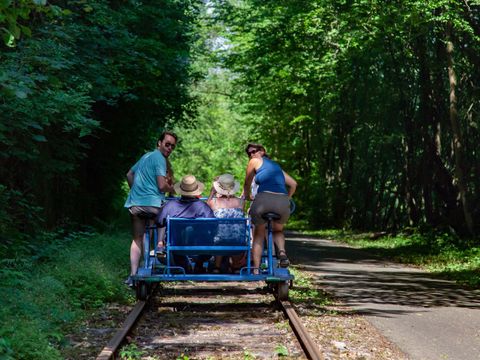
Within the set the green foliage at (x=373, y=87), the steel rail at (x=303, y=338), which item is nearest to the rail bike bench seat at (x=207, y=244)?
the steel rail at (x=303, y=338)

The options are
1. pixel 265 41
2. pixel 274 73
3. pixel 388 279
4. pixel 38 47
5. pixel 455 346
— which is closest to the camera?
pixel 455 346

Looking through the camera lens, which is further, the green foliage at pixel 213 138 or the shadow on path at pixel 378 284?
the green foliage at pixel 213 138

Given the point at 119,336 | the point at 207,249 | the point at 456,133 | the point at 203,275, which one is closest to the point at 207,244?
the point at 207,249

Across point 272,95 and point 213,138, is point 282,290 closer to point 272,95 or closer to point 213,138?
point 272,95

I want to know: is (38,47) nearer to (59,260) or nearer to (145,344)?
(59,260)

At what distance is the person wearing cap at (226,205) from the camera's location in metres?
12.3

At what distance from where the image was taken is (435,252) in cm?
2400

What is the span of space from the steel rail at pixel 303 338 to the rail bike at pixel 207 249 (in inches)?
30.8

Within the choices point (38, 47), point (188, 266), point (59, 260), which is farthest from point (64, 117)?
point (188, 266)

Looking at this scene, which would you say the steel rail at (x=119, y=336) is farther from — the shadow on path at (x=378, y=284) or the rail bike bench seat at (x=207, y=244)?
the shadow on path at (x=378, y=284)

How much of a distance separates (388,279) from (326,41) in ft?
41.5

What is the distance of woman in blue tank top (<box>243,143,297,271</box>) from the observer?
11.8 meters

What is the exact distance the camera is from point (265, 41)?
1099 inches

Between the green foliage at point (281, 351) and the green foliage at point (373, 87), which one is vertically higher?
the green foliage at point (373, 87)
